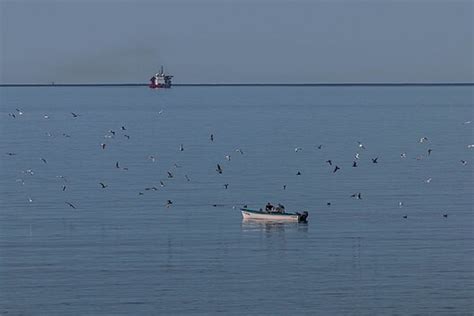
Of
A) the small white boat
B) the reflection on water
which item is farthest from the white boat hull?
the reflection on water

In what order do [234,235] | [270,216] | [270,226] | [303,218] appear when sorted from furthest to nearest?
[270,216] < [303,218] < [270,226] < [234,235]

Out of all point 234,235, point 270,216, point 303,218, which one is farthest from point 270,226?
point 234,235

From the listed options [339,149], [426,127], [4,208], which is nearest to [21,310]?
[4,208]

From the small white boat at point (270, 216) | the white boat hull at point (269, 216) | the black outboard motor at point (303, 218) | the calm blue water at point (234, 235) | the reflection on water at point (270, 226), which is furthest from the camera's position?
the white boat hull at point (269, 216)

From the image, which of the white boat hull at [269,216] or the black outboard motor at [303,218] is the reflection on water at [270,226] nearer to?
the white boat hull at [269,216]

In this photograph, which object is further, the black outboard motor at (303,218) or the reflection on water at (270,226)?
the black outboard motor at (303,218)

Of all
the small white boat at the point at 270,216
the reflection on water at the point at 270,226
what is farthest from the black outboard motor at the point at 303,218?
the reflection on water at the point at 270,226

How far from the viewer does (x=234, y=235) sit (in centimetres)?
7981

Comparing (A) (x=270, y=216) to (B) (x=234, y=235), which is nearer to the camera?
(B) (x=234, y=235)

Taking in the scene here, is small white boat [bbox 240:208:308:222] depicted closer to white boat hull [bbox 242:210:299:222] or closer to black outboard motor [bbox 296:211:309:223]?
white boat hull [bbox 242:210:299:222]

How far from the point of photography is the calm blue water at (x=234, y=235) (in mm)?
61438

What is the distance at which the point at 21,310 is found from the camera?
59000 millimetres

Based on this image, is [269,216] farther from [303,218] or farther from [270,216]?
[303,218]

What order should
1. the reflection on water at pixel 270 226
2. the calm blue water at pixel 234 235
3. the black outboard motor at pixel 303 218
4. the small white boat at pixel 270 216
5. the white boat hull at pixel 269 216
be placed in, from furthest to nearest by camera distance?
the white boat hull at pixel 269 216 → the small white boat at pixel 270 216 → the black outboard motor at pixel 303 218 → the reflection on water at pixel 270 226 → the calm blue water at pixel 234 235
